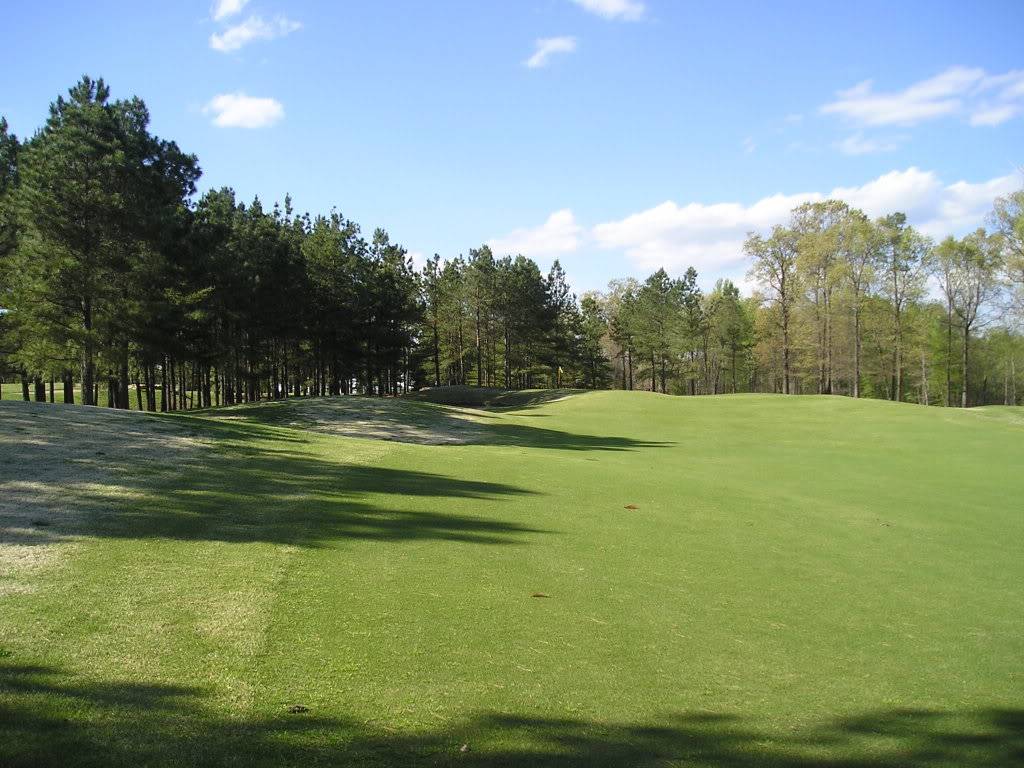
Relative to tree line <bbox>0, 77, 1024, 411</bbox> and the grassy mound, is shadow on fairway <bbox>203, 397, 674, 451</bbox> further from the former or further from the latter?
the grassy mound

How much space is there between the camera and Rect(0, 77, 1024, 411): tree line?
2833 centimetres

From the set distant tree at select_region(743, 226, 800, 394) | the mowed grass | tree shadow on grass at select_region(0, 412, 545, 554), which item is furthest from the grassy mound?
the mowed grass

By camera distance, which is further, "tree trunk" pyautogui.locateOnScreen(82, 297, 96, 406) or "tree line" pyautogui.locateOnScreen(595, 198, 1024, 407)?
"tree line" pyautogui.locateOnScreen(595, 198, 1024, 407)

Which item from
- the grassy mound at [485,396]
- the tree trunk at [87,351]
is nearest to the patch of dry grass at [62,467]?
the tree trunk at [87,351]

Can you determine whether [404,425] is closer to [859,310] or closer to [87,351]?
[87,351]

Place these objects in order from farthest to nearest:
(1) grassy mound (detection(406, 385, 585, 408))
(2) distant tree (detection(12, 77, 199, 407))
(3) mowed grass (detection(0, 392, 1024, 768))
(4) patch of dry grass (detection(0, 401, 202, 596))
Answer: (1) grassy mound (detection(406, 385, 585, 408)) → (2) distant tree (detection(12, 77, 199, 407)) → (4) patch of dry grass (detection(0, 401, 202, 596)) → (3) mowed grass (detection(0, 392, 1024, 768))

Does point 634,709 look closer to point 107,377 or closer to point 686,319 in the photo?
point 107,377

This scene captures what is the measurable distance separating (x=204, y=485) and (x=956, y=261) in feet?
192

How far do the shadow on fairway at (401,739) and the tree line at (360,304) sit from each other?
2891 centimetres

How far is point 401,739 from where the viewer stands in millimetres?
3697

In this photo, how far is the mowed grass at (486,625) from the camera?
3.79 metres

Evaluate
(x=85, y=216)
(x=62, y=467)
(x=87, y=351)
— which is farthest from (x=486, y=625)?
(x=85, y=216)

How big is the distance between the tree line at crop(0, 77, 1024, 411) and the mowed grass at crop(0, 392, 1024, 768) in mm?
21035

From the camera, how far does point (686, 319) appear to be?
7200cm
